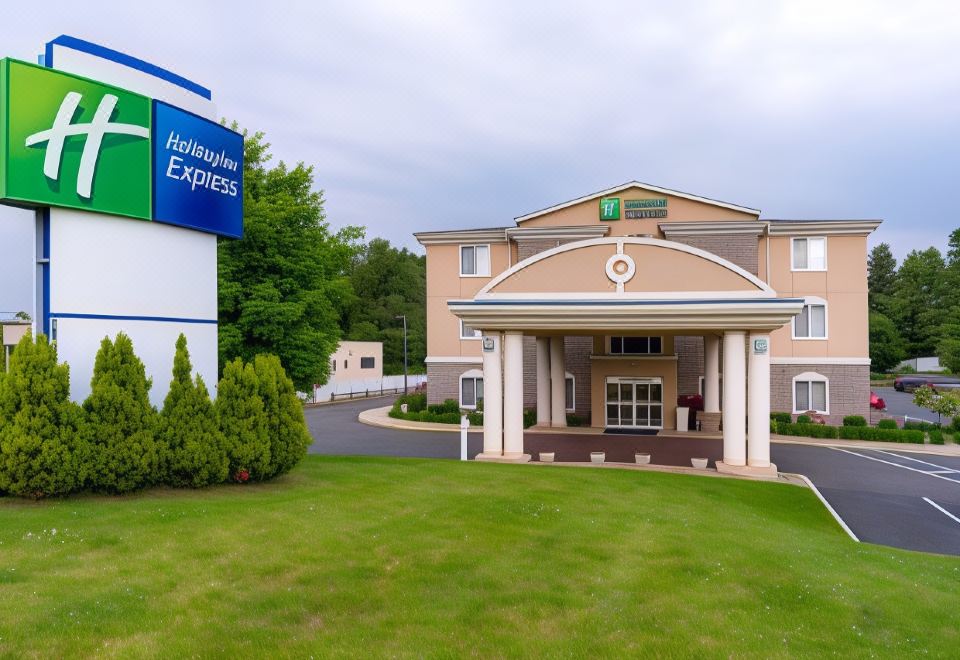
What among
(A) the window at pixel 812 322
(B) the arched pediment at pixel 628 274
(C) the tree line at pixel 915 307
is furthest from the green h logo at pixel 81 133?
(C) the tree line at pixel 915 307

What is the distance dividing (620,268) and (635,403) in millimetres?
13957

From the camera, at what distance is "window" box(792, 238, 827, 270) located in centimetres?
3369

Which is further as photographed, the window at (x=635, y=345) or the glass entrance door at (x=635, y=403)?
the window at (x=635, y=345)

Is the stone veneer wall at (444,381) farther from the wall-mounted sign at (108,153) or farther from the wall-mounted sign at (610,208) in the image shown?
the wall-mounted sign at (108,153)

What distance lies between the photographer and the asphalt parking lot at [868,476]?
49.7 ft

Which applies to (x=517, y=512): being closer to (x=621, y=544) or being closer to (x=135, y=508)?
(x=621, y=544)

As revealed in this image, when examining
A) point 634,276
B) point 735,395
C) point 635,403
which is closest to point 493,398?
point 634,276

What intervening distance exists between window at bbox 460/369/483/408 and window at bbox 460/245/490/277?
5485mm

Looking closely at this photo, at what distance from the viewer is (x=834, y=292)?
111ft

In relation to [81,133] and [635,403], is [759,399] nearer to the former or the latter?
[635,403]

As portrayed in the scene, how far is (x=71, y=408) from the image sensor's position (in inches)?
484

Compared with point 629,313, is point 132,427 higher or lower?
lower

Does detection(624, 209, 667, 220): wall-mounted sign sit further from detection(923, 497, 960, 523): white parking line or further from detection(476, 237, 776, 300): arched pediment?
detection(923, 497, 960, 523): white parking line

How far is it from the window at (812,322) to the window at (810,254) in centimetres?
175
